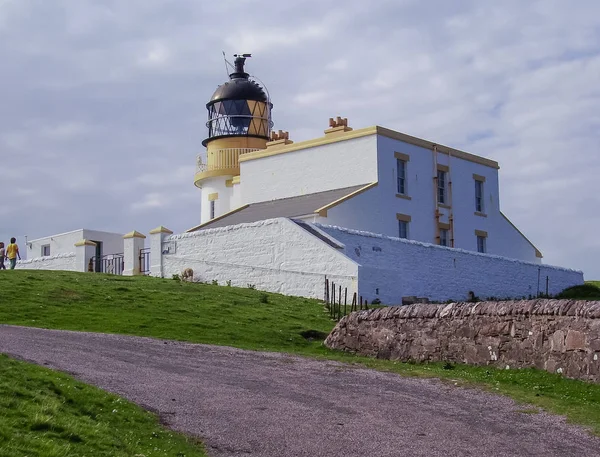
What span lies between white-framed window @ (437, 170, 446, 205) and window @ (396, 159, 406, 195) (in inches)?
88.2

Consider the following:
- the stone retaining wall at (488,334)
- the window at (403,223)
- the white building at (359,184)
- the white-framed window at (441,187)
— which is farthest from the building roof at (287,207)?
the stone retaining wall at (488,334)

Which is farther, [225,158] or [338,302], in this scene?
[225,158]

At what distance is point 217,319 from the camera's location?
2323 cm

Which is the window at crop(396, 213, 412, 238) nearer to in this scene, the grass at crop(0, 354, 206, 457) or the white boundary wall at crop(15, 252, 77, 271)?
the white boundary wall at crop(15, 252, 77, 271)

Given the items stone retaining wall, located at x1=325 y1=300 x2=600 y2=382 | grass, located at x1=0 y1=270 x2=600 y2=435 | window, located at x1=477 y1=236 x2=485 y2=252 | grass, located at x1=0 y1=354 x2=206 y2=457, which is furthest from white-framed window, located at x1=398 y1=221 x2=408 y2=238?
grass, located at x1=0 y1=354 x2=206 y2=457

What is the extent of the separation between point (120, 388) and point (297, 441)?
9.67 ft

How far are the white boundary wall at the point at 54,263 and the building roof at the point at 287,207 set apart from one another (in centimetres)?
503

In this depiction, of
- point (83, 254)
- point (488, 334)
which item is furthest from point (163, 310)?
point (83, 254)

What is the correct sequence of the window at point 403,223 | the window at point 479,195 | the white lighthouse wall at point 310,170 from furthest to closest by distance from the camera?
the window at point 479,195 < the window at point 403,223 < the white lighthouse wall at point 310,170

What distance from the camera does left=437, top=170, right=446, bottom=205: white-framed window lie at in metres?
41.7

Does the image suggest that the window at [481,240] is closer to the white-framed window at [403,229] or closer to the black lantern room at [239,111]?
the white-framed window at [403,229]

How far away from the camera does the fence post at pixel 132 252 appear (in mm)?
36531

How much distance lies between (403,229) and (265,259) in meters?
8.87

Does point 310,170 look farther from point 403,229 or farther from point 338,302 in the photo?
point 338,302
